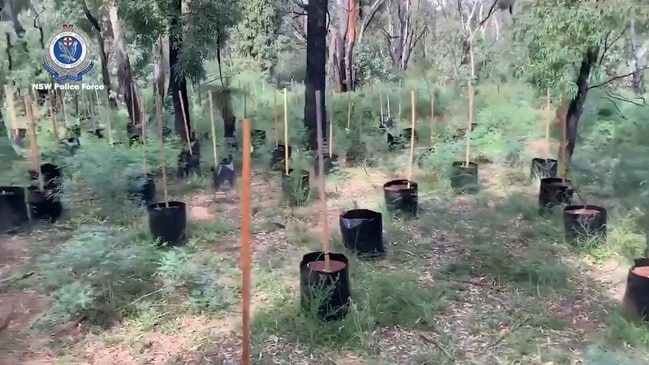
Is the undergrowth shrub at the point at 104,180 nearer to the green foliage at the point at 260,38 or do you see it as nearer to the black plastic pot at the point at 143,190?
the black plastic pot at the point at 143,190

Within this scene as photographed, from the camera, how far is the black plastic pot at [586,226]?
4.16 metres

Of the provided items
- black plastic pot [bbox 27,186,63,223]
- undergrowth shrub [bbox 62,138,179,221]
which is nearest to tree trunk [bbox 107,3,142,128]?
undergrowth shrub [bbox 62,138,179,221]

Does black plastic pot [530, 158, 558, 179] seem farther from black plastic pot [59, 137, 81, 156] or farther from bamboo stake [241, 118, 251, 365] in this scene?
black plastic pot [59, 137, 81, 156]

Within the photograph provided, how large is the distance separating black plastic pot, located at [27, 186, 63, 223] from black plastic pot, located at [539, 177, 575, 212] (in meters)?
4.15

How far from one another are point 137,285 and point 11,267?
1123 millimetres

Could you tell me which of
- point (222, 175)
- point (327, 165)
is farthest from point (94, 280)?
point (327, 165)

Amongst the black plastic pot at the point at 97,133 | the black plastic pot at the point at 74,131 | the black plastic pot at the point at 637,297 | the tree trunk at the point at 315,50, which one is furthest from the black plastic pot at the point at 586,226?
the black plastic pot at the point at 74,131

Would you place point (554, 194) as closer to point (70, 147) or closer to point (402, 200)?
point (402, 200)

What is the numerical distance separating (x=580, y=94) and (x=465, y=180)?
167 centimetres

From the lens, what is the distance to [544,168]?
6102 mm

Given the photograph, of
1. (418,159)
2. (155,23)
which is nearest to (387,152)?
(418,159)

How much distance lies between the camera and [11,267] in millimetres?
3855

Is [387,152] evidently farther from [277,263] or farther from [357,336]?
[357,336]

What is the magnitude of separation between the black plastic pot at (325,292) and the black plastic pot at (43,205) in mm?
2652
